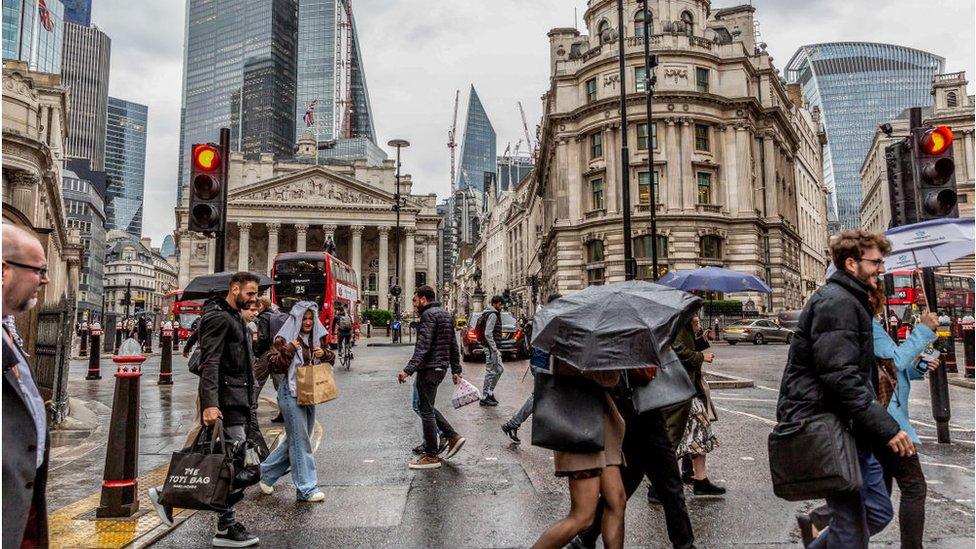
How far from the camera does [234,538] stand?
13.7ft

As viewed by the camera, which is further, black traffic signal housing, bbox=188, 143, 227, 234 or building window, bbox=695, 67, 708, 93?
building window, bbox=695, 67, 708, 93

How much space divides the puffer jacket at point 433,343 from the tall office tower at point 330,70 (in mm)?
161729

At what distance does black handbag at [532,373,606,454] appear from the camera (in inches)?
130

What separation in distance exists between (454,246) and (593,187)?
152 m

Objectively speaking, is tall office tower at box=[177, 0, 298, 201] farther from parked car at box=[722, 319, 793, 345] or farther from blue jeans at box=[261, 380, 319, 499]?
blue jeans at box=[261, 380, 319, 499]

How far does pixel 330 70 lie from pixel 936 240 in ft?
554

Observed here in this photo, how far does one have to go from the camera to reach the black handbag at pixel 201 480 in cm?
389

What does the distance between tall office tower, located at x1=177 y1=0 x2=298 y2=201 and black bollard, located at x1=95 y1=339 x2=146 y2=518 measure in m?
161

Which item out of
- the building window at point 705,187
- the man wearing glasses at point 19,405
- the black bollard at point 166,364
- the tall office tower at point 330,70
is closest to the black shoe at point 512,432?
the man wearing glasses at point 19,405

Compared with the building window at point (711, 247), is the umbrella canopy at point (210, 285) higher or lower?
lower

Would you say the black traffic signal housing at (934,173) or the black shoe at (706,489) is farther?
the black traffic signal housing at (934,173)

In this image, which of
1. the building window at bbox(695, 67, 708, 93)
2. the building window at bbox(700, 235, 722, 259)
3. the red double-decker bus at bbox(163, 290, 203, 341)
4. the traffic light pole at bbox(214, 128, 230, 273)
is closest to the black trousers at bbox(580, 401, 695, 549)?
the traffic light pole at bbox(214, 128, 230, 273)

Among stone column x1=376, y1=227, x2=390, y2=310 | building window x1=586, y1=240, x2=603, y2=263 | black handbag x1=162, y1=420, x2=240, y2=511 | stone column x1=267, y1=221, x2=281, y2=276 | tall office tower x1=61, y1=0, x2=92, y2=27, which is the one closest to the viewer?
black handbag x1=162, y1=420, x2=240, y2=511

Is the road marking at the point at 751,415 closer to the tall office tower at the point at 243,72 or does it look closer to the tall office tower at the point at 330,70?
the tall office tower at the point at 243,72
